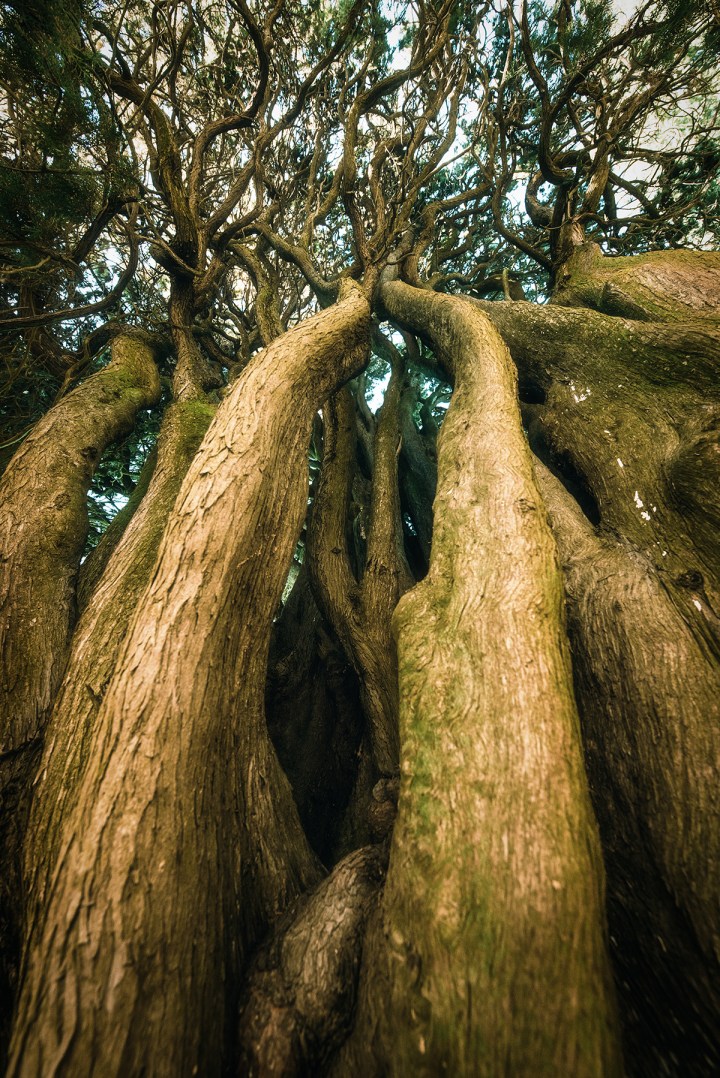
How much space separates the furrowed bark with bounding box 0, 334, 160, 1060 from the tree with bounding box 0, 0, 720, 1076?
1cm

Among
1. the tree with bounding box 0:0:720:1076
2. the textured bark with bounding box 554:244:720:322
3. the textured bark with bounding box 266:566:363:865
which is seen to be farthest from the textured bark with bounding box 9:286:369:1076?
the textured bark with bounding box 554:244:720:322

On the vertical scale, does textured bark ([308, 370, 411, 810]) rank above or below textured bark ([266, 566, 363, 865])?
above

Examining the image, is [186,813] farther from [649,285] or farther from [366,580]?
[649,285]

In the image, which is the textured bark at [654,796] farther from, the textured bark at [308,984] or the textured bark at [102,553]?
the textured bark at [102,553]

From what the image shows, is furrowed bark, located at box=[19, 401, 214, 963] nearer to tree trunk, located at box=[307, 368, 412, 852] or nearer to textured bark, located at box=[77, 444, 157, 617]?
textured bark, located at box=[77, 444, 157, 617]

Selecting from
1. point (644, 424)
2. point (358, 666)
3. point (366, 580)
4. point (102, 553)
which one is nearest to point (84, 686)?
point (102, 553)

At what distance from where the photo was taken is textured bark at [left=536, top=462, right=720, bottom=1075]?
113 cm

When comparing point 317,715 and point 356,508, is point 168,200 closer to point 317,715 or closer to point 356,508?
point 356,508

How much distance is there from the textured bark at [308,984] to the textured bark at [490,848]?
0.31ft

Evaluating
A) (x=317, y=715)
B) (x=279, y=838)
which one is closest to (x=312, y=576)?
(x=317, y=715)

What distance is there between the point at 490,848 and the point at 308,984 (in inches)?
28.0

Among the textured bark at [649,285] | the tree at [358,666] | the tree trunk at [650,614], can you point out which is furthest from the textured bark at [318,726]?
the textured bark at [649,285]

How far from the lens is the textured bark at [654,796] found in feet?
3.70

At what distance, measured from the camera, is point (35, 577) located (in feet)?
6.84
